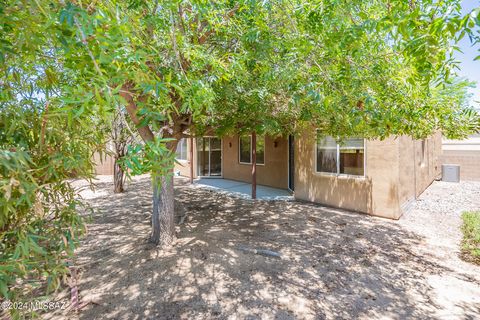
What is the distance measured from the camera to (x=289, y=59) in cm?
334

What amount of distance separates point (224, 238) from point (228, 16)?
13.1 ft

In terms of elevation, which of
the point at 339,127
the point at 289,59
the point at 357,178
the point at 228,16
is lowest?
the point at 357,178

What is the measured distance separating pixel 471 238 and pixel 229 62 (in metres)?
5.71

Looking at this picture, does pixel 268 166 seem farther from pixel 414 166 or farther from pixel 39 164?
pixel 39 164

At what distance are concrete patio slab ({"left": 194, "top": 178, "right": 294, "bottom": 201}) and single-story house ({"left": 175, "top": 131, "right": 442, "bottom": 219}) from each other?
1.77 feet

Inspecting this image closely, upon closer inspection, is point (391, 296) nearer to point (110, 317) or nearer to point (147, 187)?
point (110, 317)

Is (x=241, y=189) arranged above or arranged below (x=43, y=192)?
below

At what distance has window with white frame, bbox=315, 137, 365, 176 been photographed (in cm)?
718

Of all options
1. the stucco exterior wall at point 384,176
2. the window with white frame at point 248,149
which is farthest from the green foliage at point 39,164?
the window with white frame at point 248,149

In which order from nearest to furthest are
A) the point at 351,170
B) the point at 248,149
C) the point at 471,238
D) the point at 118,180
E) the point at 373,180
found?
the point at 471,238, the point at 373,180, the point at 351,170, the point at 118,180, the point at 248,149

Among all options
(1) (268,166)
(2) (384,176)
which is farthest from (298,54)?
(1) (268,166)

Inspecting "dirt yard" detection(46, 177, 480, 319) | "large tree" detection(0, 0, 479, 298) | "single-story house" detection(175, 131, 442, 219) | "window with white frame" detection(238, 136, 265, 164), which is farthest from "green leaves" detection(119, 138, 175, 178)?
"window with white frame" detection(238, 136, 265, 164)

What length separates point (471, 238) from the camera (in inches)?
201

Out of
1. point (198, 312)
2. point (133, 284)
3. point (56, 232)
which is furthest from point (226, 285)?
point (56, 232)
